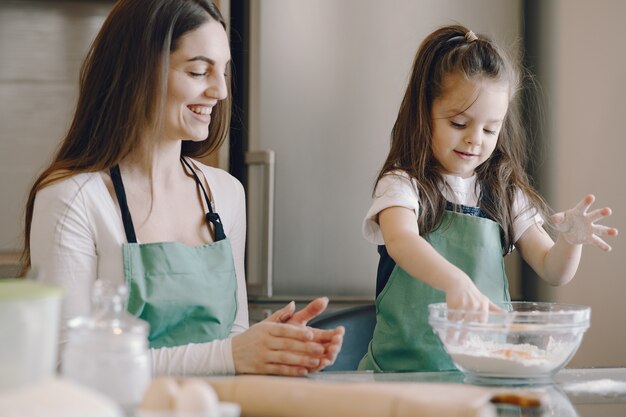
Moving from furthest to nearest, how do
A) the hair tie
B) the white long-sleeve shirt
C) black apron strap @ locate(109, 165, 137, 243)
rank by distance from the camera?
the hair tie < black apron strap @ locate(109, 165, 137, 243) < the white long-sleeve shirt

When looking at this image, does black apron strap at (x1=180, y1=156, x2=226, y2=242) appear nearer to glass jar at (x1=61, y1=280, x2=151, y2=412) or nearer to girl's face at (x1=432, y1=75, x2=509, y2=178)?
girl's face at (x1=432, y1=75, x2=509, y2=178)

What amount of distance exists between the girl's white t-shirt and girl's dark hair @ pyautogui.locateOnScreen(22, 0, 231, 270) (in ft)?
1.36

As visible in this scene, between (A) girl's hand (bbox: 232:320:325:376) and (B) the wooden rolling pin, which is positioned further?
(A) girl's hand (bbox: 232:320:325:376)

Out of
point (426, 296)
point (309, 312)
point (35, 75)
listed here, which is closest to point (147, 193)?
point (309, 312)

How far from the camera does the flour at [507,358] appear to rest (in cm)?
117

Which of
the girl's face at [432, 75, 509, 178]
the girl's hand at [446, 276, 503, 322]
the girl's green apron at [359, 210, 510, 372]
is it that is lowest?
the girl's green apron at [359, 210, 510, 372]

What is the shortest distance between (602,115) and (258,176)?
0.94 meters

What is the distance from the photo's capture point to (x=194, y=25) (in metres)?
1.58

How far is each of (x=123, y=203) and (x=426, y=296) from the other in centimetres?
55

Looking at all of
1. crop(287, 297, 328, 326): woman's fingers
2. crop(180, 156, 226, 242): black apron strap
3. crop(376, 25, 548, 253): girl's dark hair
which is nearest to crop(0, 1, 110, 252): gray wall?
crop(180, 156, 226, 242): black apron strap

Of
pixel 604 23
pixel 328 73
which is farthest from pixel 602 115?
pixel 328 73

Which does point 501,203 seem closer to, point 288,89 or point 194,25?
point 194,25

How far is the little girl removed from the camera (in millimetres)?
1607

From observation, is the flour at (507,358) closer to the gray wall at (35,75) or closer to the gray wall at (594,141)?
the gray wall at (594,141)
